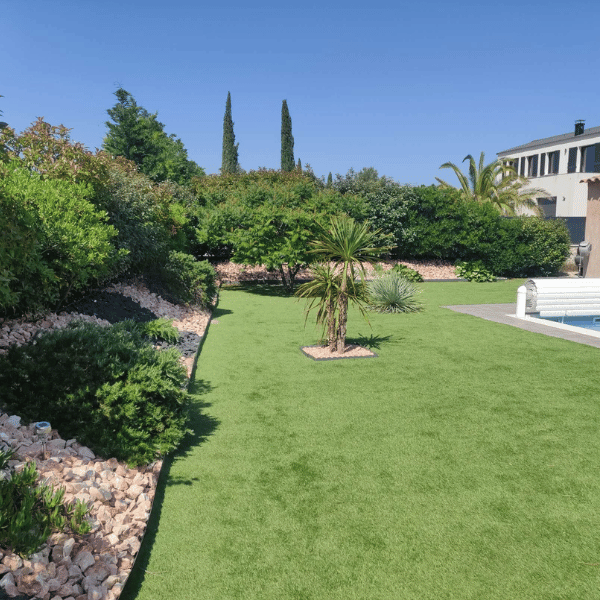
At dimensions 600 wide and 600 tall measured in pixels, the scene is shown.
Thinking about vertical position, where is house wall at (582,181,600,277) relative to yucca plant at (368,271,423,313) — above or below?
above

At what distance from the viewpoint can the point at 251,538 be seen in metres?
3.97

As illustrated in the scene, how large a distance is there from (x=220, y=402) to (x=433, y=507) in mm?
3432

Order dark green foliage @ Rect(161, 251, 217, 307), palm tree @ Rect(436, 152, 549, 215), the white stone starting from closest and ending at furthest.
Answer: the white stone → dark green foliage @ Rect(161, 251, 217, 307) → palm tree @ Rect(436, 152, 549, 215)

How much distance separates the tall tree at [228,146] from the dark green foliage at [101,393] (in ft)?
158

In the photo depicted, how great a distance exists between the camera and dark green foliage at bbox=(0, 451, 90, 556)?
3.19m

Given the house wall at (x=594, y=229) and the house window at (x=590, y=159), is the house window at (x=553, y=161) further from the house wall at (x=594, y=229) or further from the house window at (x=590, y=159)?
the house wall at (x=594, y=229)

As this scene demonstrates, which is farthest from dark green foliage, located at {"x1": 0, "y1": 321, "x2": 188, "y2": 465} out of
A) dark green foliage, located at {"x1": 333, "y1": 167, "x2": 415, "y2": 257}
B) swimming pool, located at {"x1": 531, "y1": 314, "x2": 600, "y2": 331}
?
dark green foliage, located at {"x1": 333, "y1": 167, "x2": 415, "y2": 257}

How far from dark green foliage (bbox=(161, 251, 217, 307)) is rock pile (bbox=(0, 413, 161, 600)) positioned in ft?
28.9

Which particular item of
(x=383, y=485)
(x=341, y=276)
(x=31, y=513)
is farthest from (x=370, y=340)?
(x=31, y=513)

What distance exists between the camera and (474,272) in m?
24.2

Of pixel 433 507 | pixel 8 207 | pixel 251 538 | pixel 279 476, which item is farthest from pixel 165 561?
pixel 8 207

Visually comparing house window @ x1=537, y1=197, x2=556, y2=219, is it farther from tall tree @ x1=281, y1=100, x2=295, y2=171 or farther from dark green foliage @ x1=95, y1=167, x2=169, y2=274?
dark green foliage @ x1=95, y1=167, x2=169, y2=274

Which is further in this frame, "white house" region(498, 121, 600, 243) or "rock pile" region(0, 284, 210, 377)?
"white house" region(498, 121, 600, 243)

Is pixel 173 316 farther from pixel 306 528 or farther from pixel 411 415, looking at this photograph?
pixel 306 528
